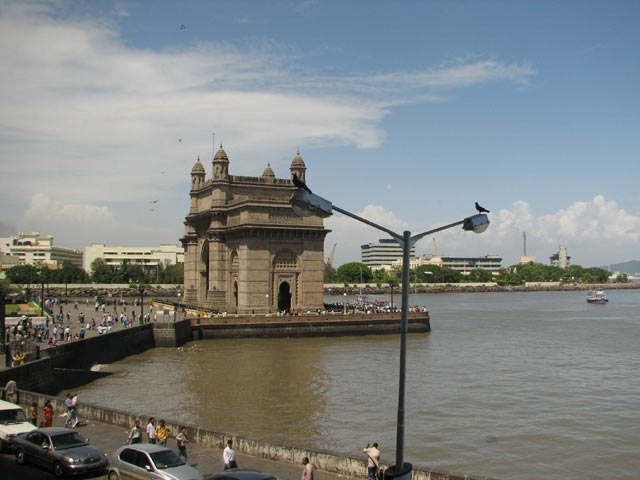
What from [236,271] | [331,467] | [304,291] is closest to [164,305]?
[236,271]

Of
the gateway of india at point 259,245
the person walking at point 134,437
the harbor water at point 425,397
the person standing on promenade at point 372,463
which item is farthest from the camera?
the gateway of india at point 259,245

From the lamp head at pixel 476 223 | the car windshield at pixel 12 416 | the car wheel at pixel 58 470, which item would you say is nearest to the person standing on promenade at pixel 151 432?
the car wheel at pixel 58 470

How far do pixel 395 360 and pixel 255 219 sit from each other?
21.5 meters

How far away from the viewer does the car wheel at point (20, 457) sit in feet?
57.5

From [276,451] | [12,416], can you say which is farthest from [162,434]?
[12,416]

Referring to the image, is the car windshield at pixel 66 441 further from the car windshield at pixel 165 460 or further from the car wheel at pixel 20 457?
the car windshield at pixel 165 460

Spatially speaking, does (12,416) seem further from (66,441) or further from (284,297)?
(284,297)

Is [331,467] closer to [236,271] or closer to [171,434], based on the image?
[171,434]

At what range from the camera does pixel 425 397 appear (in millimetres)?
33219

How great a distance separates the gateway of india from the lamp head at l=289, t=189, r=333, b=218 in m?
48.8

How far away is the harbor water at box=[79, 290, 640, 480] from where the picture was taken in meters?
24.2

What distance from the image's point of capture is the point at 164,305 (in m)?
75.6

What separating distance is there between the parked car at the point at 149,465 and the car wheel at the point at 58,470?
4.36 ft

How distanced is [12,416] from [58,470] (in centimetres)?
437
